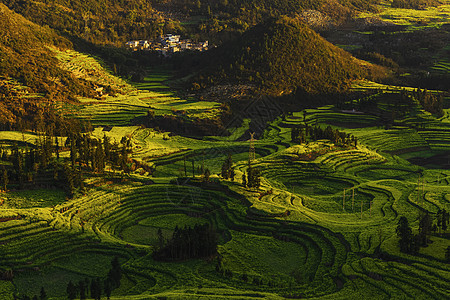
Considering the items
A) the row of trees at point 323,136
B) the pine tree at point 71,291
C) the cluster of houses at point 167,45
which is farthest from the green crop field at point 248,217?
the cluster of houses at point 167,45

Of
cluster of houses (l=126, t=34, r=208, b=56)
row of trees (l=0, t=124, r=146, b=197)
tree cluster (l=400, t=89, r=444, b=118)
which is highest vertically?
cluster of houses (l=126, t=34, r=208, b=56)

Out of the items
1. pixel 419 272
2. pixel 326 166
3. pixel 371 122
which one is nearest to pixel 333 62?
pixel 371 122

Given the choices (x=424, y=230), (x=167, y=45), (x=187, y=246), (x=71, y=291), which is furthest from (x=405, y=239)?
(x=167, y=45)

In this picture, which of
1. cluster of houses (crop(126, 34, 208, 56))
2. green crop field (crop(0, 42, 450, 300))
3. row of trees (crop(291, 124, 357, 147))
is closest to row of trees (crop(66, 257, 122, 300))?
green crop field (crop(0, 42, 450, 300))

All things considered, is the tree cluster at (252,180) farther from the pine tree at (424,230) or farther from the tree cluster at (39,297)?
the tree cluster at (39,297)

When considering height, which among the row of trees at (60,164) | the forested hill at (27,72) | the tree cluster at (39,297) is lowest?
the tree cluster at (39,297)

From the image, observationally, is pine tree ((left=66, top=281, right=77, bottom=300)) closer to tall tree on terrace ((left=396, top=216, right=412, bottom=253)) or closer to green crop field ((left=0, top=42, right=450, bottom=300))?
green crop field ((left=0, top=42, right=450, bottom=300))
